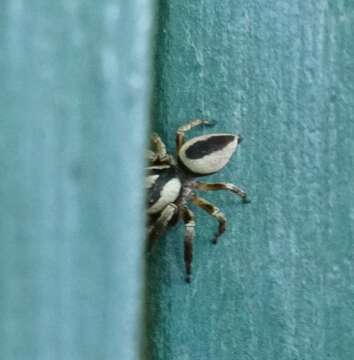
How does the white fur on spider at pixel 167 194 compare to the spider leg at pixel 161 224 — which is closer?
the spider leg at pixel 161 224

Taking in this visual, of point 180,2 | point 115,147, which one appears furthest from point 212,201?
point 115,147

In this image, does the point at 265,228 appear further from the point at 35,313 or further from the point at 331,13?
the point at 35,313

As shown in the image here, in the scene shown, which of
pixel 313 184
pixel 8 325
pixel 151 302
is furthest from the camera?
pixel 313 184

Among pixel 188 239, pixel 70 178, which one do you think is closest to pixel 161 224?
pixel 188 239

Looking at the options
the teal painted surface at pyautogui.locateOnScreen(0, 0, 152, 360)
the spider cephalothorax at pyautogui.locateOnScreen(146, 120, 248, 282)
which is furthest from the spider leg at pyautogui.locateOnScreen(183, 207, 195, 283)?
the teal painted surface at pyautogui.locateOnScreen(0, 0, 152, 360)

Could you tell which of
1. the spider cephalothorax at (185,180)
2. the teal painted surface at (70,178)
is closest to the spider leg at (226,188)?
the spider cephalothorax at (185,180)

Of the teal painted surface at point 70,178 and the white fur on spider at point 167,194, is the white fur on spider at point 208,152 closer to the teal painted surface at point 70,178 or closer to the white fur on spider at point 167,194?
the white fur on spider at point 167,194
